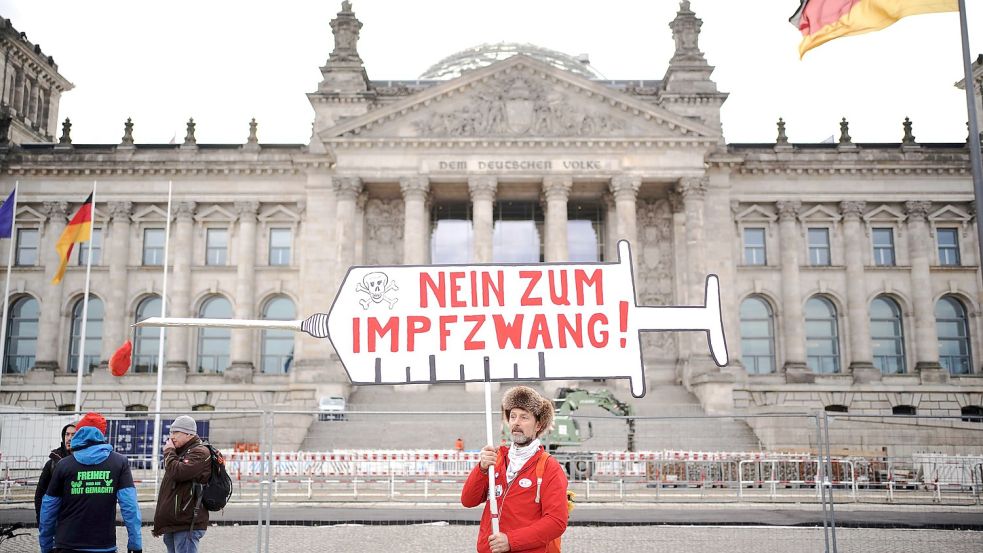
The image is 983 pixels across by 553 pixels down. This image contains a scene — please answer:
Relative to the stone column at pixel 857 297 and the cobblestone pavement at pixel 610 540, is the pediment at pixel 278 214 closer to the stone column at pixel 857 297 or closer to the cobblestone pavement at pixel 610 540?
the stone column at pixel 857 297

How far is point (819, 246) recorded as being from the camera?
5197 cm

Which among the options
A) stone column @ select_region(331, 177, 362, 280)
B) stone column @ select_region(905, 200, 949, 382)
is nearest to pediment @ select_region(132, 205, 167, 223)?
stone column @ select_region(331, 177, 362, 280)

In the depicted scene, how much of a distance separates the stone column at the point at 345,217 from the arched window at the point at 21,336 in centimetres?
1988

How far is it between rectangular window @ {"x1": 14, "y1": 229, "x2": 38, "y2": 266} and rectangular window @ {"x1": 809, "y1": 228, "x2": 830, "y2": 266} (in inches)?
1821

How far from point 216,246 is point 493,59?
82.4 ft

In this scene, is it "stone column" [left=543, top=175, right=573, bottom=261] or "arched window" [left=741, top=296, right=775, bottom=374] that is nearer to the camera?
"stone column" [left=543, top=175, right=573, bottom=261]

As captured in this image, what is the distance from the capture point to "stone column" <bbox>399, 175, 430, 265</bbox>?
45.9 metres

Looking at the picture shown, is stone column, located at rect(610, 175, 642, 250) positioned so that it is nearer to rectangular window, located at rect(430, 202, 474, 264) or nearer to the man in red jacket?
rectangular window, located at rect(430, 202, 474, 264)

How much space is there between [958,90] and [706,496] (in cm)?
5338

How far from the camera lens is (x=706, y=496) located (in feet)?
70.4

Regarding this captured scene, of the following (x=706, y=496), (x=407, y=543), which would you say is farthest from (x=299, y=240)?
(x=407, y=543)

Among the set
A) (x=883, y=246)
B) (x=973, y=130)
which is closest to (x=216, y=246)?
(x=883, y=246)

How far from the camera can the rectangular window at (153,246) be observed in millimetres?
52125

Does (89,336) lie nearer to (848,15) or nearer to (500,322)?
(848,15)
